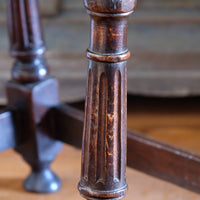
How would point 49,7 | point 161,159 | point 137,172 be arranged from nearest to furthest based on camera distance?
point 161,159, point 137,172, point 49,7

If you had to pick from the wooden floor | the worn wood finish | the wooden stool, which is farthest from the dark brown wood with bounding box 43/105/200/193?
the worn wood finish

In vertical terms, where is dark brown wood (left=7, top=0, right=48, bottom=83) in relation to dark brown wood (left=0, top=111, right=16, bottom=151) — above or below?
above

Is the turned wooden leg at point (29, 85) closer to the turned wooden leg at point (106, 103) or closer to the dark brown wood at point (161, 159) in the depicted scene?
the dark brown wood at point (161, 159)

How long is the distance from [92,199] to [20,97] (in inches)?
11.5

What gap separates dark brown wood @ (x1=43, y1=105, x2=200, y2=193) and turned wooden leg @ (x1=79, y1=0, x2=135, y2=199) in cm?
18

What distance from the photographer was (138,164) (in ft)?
2.52

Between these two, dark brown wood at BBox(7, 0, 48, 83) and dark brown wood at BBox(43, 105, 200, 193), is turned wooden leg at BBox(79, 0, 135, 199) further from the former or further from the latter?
dark brown wood at BBox(7, 0, 48, 83)

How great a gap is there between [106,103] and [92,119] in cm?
3

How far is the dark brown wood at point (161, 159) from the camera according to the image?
71 cm

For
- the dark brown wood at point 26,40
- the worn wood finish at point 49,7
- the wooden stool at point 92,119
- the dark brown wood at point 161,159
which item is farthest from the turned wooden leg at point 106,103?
the worn wood finish at point 49,7

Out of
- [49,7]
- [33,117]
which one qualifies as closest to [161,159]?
[33,117]

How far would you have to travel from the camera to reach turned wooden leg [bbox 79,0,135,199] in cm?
50

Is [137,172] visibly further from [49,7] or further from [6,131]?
[49,7]

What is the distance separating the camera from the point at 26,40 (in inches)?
31.1
